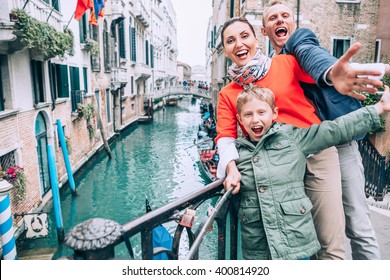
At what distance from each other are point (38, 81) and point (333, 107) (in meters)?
5.22

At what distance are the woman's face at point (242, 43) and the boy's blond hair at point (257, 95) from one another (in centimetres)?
15

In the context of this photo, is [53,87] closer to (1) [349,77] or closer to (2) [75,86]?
(2) [75,86]

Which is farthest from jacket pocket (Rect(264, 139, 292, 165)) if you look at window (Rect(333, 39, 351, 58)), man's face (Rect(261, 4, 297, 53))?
window (Rect(333, 39, 351, 58))

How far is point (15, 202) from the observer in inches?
163

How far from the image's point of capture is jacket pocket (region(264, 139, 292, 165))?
105 cm

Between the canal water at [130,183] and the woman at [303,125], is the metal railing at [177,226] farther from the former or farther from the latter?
the canal water at [130,183]

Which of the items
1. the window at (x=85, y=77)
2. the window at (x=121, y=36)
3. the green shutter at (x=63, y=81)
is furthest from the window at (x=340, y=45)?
the window at (x=121, y=36)

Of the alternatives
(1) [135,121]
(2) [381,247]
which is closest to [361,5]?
(2) [381,247]

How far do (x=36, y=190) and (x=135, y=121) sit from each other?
10.8 m

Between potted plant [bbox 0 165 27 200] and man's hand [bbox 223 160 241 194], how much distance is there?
376 centimetres

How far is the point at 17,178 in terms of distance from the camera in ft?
13.6

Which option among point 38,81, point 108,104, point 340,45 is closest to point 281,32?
point 38,81

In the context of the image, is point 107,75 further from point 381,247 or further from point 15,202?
point 381,247

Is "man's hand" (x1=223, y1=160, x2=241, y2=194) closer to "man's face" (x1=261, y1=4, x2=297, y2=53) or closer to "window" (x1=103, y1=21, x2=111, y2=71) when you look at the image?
"man's face" (x1=261, y1=4, x2=297, y2=53)
